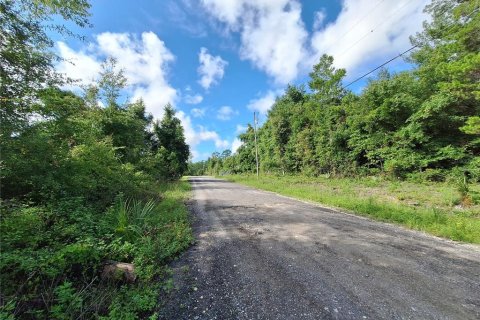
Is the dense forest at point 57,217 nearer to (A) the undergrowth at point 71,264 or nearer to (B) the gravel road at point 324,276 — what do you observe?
(A) the undergrowth at point 71,264

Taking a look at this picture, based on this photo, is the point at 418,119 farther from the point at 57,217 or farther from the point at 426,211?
the point at 57,217

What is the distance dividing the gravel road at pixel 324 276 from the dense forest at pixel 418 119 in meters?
8.13

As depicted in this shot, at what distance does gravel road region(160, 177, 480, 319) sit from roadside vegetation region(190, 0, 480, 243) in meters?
2.07

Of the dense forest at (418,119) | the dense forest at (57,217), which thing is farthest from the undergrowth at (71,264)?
the dense forest at (418,119)

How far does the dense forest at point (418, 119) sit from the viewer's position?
10.7 m

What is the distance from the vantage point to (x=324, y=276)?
3164 mm

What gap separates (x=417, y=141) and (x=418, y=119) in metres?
1.30

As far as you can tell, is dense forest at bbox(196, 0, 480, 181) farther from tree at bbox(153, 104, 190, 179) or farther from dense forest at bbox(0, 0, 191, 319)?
tree at bbox(153, 104, 190, 179)

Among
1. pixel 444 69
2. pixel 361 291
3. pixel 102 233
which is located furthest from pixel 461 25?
pixel 102 233

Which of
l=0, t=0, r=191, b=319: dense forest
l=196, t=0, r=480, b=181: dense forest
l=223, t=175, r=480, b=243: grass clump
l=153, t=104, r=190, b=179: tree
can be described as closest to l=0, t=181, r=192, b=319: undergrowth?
l=0, t=0, r=191, b=319: dense forest

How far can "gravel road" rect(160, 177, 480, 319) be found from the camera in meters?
2.48

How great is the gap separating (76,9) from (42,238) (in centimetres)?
481

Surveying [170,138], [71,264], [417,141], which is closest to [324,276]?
[71,264]

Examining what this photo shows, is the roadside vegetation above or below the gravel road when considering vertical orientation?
above
